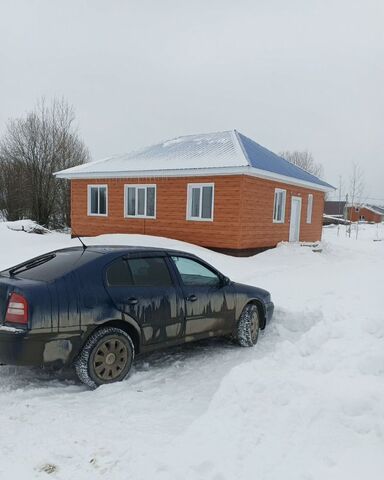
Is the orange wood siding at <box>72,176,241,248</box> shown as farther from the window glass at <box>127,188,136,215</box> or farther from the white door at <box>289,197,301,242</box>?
the white door at <box>289,197,301,242</box>

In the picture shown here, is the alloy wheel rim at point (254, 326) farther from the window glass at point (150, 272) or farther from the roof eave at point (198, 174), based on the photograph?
the roof eave at point (198, 174)

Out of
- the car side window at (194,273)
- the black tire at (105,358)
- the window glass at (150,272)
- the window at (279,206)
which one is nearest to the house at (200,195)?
the window at (279,206)

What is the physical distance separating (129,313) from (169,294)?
64cm

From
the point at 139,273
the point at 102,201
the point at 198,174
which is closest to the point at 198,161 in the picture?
the point at 198,174

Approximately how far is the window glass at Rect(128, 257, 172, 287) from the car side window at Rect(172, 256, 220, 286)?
10.9 inches

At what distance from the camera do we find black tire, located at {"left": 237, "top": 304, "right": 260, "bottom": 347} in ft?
19.4

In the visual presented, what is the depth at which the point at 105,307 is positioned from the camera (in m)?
4.41

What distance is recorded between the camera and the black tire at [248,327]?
19.4ft

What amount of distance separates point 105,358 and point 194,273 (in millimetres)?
1747

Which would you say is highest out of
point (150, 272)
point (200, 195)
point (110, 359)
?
point (200, 195)

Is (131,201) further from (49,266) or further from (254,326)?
(49,266)

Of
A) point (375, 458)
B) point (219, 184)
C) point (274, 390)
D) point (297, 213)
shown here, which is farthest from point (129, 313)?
point (297, 213)

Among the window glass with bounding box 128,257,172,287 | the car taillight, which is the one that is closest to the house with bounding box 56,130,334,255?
the window glass with bounding box 128,257,172,287

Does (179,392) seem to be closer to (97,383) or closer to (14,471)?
(97,383)
